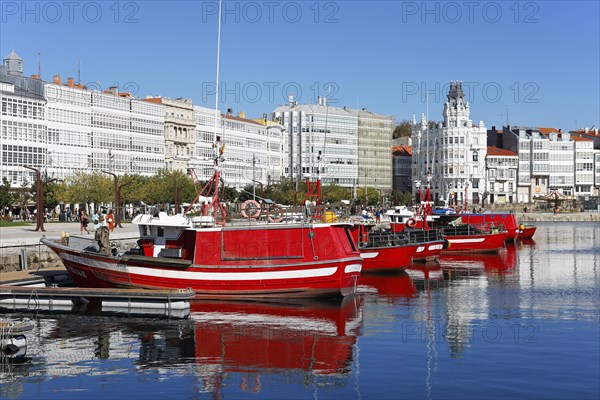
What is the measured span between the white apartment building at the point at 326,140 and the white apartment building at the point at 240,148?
9213 millimetres

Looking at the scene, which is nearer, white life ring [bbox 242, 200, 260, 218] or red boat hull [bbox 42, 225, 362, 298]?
red boat hull [bbox 42, 225, 362, 298]

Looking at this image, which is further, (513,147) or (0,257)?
(513,147)

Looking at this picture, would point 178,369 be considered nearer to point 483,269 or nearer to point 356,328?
point 356,328

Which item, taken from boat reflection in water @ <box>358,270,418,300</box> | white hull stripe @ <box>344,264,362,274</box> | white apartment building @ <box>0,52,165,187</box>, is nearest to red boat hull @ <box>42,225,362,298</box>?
white hull stripe @ <box>344,264,362,274</box>

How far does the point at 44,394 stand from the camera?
22.3 m

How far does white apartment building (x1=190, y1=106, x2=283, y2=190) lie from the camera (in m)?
144

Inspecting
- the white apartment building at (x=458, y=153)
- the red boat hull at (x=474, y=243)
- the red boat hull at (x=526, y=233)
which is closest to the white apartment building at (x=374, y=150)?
the white apartment building at (x=458, y=153)

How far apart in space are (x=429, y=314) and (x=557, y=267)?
79.6ft

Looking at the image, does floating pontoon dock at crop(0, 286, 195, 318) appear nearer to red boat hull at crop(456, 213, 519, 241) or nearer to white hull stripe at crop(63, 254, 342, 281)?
white hull stripe at crop(63, 254, 342, 281)

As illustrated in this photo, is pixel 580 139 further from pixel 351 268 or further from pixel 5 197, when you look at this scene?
pixel 351 268

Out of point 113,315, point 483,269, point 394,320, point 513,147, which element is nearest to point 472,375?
point 394,320

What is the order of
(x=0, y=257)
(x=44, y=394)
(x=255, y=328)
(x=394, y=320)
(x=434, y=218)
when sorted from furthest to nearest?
1. (x=434, y=218)
2. (x=0, y=257)
3. (x=394, y=320)
4. (x=255, y=328)
5. (x=44, y=394)

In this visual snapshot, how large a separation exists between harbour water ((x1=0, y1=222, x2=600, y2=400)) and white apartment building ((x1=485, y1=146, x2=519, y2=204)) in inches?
5741

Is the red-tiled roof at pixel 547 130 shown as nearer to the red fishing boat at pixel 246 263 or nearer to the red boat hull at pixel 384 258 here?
the red boat hull at pixel 384 258
